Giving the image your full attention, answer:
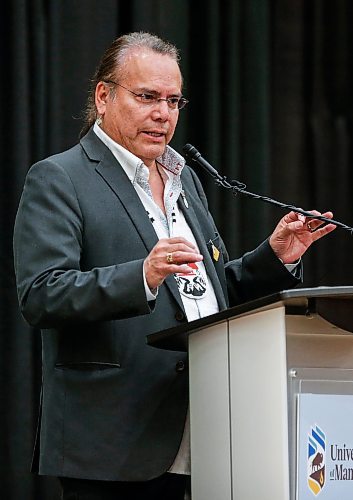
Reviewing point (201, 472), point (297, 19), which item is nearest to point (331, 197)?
point (297, 19)

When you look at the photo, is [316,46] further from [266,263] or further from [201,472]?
[201,472]

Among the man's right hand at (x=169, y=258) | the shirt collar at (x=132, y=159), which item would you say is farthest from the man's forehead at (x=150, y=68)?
the man's right hand at (x=169, y=258)

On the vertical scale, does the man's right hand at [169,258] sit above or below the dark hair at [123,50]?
below

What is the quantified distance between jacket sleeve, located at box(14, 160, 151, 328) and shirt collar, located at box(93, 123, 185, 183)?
18 centimetres

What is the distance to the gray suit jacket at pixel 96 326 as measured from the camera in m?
2.17

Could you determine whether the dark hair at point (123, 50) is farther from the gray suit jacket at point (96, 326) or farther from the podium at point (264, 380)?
the podium at point (264, 380)

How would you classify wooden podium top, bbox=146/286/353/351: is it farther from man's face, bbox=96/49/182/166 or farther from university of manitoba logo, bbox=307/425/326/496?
man's face, bbox=96/49/182/166

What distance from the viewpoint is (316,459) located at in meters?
1.94

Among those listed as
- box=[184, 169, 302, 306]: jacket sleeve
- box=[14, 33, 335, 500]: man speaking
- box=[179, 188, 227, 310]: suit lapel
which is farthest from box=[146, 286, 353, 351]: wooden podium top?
box=[184, 169, 302, 306]: jacket sleeve

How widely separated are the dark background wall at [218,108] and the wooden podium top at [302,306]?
1313 mm

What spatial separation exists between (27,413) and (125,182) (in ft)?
3.82

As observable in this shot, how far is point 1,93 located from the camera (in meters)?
3.39

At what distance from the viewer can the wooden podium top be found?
1.90m

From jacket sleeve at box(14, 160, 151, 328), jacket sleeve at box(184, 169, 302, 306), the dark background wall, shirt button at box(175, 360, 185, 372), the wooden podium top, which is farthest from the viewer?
the dark background wall
